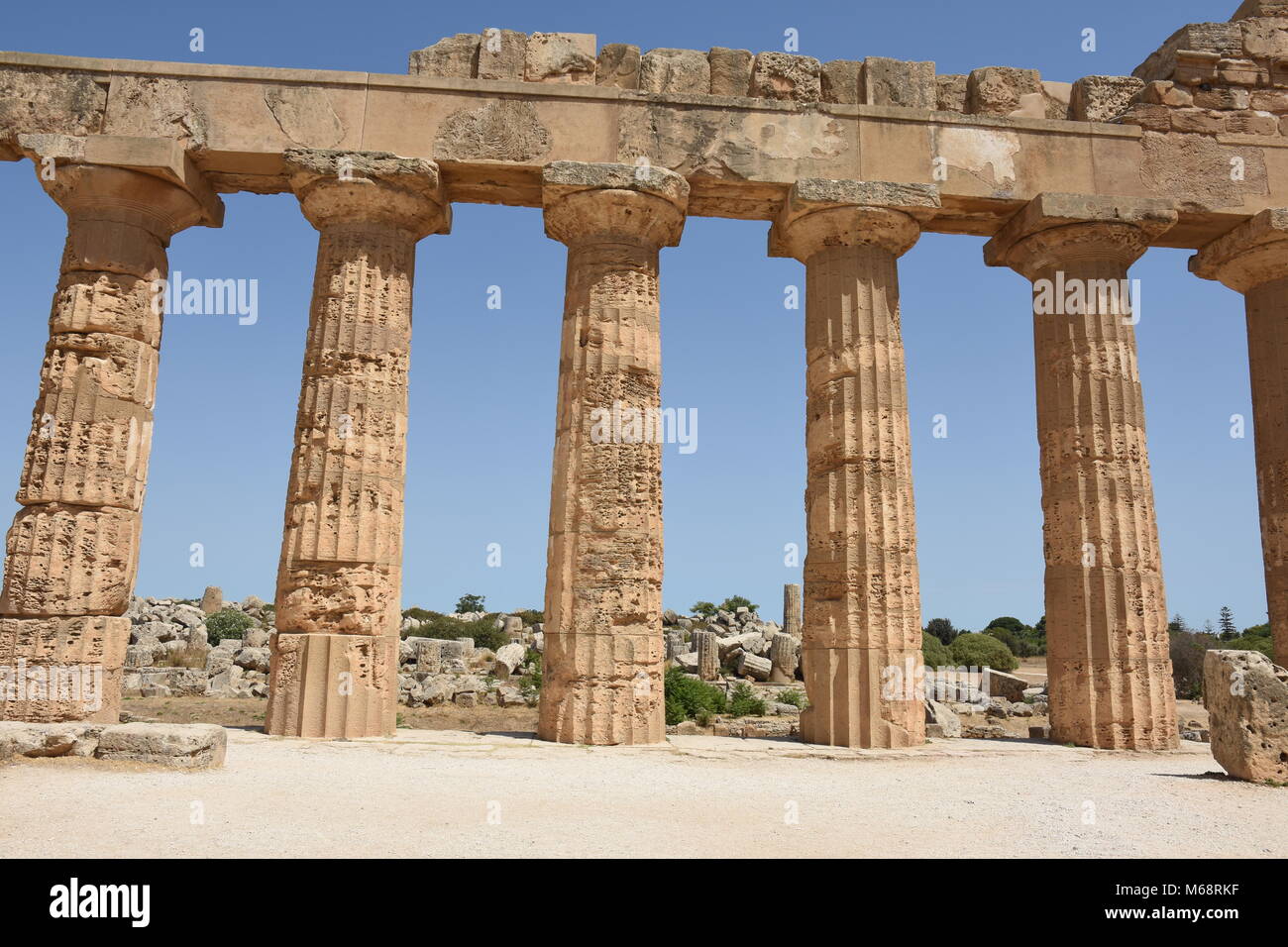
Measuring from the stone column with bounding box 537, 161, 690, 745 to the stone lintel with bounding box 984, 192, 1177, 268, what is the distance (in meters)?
4.74

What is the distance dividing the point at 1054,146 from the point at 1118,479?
4629mm

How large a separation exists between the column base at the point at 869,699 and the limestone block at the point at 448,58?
890 centimetres

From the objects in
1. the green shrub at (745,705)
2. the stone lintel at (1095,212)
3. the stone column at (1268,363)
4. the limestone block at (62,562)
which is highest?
the stone lintel at (1095,212)

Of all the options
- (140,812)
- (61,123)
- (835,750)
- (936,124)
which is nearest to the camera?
(140,812)

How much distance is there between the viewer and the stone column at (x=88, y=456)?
1099 cm

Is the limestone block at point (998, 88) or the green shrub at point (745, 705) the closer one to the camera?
the limestone block at point (998, 88)

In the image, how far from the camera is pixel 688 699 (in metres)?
17.2

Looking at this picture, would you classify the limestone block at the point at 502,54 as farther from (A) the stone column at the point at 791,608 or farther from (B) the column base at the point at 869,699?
(A) the stone column at the point at 791,608

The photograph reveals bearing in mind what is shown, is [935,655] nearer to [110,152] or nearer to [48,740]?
[110,152]

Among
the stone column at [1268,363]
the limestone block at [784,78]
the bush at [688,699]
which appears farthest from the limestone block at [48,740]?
the stone column at [1268,363]

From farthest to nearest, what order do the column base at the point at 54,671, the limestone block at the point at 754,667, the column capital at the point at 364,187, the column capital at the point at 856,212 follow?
the limestone block at the point at 754,667
the column capital at the point at 856,212
the column capital at the point at 364,187
the column base at the point at 54,671

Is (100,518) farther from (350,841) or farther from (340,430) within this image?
(350,841)

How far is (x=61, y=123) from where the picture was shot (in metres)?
12.2

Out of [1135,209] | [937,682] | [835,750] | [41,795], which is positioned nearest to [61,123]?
[41,795]
